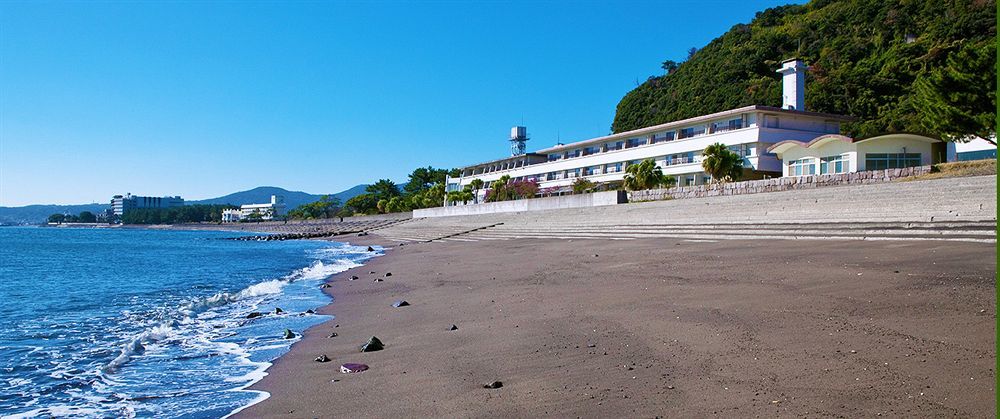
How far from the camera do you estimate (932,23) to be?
184ft

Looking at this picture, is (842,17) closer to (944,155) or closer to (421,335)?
(944,155)

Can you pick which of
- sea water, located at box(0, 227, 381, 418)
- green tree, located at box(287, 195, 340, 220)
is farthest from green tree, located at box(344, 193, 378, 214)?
sea water, located at box(0, 227, 381, 418)

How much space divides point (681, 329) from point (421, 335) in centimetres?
320

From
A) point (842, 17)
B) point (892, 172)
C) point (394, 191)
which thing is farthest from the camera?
point (394, 191)

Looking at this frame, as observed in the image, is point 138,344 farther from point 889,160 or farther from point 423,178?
point 423,178

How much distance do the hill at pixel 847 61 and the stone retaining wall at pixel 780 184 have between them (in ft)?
16.3

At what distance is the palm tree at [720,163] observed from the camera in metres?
39.0

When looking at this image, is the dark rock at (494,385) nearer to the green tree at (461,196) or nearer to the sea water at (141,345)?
the sea water at (141,345)

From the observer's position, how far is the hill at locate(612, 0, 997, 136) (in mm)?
46594

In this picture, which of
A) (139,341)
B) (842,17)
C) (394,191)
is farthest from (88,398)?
(394,191)

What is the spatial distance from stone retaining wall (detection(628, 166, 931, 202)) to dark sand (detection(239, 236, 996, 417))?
16.0 m

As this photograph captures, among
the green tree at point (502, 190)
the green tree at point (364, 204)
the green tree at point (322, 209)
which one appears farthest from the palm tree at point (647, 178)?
the green tree at point (322, 209)

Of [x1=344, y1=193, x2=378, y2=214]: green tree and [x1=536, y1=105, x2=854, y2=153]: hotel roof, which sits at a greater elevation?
[x1=536, y1=105, x2=854, y2=153]: hotel roof

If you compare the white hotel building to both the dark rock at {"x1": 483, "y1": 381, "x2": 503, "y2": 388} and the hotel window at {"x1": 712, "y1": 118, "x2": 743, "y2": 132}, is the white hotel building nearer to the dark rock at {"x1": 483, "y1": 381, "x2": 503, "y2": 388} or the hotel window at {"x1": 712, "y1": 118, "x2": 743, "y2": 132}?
the hotel window at {"x1": 712, "y1": 118, "x2": 743, "y2": 132}
